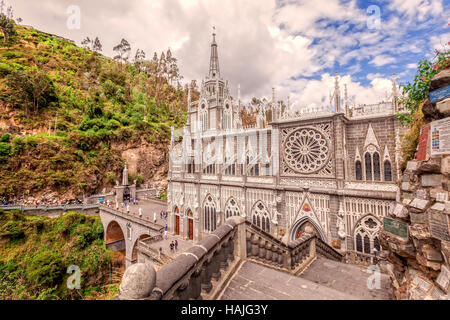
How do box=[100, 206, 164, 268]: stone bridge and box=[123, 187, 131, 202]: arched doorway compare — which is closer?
box=[100, 206, 164, 268]: stone bridge

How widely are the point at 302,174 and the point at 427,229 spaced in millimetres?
11876

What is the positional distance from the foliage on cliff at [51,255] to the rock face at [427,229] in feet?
74.6

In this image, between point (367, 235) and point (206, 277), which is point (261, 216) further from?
point (206, 277)

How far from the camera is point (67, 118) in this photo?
3838cm

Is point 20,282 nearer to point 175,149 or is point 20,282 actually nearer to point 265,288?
point 175,149

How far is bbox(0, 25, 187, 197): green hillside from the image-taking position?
1183 inches

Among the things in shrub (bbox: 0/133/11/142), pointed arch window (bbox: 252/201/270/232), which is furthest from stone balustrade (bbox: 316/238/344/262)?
shrub (bbox: 0/133/11/142)

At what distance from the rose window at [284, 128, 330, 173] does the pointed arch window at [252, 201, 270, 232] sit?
13.7ft

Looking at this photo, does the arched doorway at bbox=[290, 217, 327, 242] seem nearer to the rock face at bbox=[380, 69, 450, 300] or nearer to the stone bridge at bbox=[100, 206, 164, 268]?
the rock face at bbox=[380, 69, 450, 300]

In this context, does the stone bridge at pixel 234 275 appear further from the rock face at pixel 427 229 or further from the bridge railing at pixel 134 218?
the bridge railing at pixel 134 218

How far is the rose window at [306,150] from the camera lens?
1526 centimetres

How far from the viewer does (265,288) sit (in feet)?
14.4
